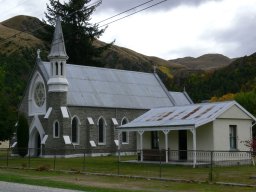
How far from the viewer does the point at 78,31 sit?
8269 cm

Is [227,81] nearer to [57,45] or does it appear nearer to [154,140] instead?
[57,45]

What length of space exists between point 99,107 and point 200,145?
19.6 metres

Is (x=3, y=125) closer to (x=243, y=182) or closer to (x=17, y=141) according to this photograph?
(x=17, y=141)

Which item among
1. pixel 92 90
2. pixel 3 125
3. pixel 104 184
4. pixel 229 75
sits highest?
pixel 229 75

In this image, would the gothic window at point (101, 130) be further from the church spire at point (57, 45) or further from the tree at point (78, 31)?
the tree at point (78, 31)

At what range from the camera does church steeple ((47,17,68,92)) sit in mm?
52031

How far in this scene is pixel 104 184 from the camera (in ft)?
76.2

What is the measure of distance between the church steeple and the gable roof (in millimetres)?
12536

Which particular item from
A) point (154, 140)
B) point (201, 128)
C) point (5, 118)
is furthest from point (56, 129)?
point (201, 128)

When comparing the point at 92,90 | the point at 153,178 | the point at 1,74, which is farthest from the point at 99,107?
the point at 153,178

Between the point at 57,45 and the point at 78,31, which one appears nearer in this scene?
the point at 57,45

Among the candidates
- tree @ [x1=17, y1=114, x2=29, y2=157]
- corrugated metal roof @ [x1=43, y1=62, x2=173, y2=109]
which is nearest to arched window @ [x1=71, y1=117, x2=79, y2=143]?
corrugated metal roof @ [x1=43, y1=62, x2=173, y2=109]

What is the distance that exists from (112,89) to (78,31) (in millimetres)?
26705

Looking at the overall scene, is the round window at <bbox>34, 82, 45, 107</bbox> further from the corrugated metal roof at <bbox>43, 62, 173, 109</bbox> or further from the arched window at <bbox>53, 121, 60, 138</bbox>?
the arched window at <bbox>53, 121, 60, 138</bbox>
